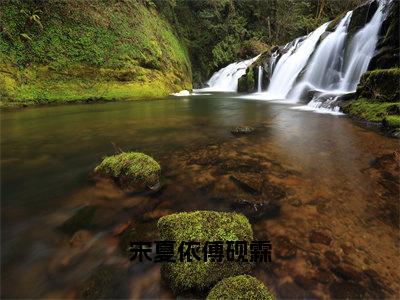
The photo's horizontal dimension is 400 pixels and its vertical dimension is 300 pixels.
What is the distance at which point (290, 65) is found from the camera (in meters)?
17.1

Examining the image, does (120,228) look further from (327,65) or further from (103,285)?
(327,65)

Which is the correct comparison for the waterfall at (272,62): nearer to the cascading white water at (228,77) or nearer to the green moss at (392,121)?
the cascading white water at (228,77)

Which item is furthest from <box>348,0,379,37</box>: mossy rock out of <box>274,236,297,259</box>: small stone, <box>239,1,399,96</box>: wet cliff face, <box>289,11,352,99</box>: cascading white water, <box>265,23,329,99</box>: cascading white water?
<box>274,236,297,259</box>: small stone

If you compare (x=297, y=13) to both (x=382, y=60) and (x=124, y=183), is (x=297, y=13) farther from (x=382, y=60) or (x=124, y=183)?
(x=124, y=183)

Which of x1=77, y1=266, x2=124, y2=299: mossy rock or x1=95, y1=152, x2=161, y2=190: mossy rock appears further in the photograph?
x1=95, y1=152, x2=161, y2=190: mossy rock

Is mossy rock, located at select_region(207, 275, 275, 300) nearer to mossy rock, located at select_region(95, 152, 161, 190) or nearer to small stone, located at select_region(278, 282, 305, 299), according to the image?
small stone, located at select_region(278, 282, 305, 299)

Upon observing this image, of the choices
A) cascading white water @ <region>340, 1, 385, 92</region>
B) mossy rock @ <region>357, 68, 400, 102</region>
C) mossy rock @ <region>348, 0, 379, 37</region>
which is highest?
mossy rock @ <region>348, 0, 379, 37</region>

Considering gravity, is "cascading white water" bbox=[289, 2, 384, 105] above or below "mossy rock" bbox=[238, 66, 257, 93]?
above

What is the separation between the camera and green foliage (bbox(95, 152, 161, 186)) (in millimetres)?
3934

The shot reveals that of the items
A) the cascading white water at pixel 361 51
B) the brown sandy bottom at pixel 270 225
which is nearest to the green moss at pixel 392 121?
the brown sandy bottom at pixel 270 225

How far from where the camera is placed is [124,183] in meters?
3.90

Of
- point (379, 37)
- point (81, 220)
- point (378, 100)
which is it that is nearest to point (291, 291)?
point (81, 220)

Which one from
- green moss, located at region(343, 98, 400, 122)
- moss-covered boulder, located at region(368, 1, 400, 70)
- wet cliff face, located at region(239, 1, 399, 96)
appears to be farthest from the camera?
wet cliff face, located at region(239, 1, 399, 96)

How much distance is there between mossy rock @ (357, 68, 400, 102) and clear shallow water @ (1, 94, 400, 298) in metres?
2.13
